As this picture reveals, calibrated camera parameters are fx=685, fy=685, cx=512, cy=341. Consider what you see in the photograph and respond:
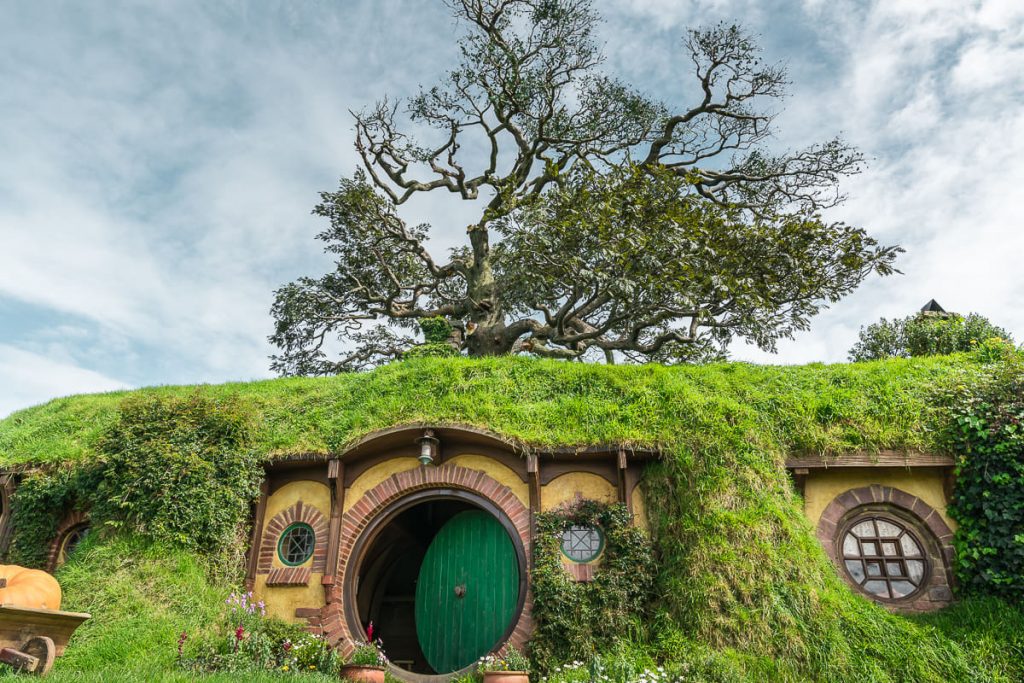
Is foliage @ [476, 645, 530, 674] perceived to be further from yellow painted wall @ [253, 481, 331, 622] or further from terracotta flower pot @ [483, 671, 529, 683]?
yellow painted wall @ [253, 481, 331, 622]

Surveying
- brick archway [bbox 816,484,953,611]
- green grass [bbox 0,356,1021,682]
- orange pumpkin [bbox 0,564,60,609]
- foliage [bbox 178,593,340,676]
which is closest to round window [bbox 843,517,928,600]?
Result: brick archway [bbox 816,484,953,611]

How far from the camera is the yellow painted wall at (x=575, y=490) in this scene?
9.09 metres

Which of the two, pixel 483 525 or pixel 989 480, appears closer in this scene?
pixel 989 480

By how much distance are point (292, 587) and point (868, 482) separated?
786cm

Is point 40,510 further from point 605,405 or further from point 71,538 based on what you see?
point 605,405

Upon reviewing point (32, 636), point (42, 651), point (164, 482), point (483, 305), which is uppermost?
point (483, 305)

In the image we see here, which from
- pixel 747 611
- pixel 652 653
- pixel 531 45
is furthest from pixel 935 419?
pixel 531 45

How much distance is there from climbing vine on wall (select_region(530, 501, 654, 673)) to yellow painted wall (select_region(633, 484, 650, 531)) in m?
0.20

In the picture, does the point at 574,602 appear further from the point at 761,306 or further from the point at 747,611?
the point at 761,306

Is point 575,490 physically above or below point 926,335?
below

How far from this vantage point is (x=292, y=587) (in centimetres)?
938

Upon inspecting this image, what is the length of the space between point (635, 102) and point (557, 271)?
625 cm

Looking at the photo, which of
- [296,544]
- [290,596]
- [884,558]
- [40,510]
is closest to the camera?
[884,558]

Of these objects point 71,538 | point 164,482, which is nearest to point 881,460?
point 164,482
